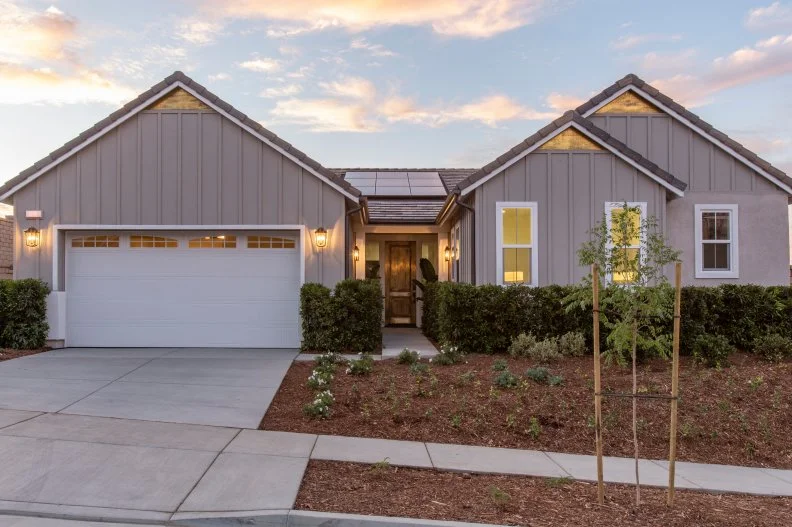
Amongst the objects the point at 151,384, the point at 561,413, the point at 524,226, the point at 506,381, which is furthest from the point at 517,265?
the point at 151,384

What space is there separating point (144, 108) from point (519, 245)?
790 centimetres

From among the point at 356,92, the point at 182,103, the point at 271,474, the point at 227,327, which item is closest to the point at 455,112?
the point at 356,92

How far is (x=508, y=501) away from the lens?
176 inches

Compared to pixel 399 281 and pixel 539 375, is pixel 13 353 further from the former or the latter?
pixel 399 281

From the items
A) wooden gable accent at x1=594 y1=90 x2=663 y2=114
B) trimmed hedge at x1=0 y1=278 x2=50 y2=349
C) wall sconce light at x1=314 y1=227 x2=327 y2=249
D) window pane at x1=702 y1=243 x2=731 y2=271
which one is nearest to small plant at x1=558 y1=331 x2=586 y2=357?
window pane at x1=702 y1=243 x2=731 y2=271

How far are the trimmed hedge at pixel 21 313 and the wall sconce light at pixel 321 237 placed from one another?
5334 millimetres

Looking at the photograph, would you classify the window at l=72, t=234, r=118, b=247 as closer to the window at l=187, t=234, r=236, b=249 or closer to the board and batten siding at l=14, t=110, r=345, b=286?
the board and batten siding at l=14, t=110, r=345, b=286

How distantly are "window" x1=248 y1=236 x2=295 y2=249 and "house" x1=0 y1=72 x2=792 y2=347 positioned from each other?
1.1 inches

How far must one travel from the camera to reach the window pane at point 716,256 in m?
12.5

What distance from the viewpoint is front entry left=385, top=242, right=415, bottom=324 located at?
58.2 feet

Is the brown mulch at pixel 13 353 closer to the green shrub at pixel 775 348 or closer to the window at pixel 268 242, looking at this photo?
the window at pixel 268 242

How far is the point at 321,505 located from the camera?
4.31 m

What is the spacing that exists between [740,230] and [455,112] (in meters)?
7.36

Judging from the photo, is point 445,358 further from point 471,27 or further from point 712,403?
point 471,27
